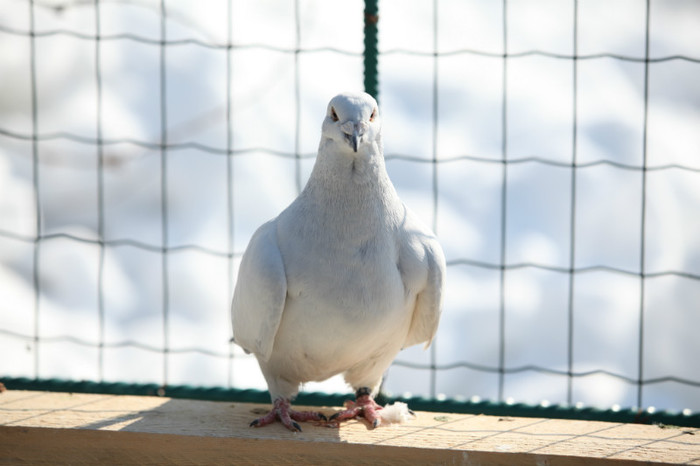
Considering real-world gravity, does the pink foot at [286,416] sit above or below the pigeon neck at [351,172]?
below

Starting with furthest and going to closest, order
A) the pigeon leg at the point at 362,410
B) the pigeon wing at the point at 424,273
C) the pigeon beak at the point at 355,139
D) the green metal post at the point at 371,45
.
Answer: the green metal post at the point at 371,45
the pigeon leg at the point at 362,410
the pigeon wing at the point at 424,273
the pigeon beak at the point at 355,139

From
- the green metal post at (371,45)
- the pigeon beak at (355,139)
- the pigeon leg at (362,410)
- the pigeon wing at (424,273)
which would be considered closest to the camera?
the pigeon beak at (355,139)

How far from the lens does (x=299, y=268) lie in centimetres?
317

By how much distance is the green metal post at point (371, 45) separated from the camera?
3.93 metres

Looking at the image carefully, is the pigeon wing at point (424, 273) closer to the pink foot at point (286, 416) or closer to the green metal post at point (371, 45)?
the pink foot at point (286, 416)

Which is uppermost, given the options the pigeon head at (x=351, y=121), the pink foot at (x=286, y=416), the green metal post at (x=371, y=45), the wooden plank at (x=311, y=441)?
the green metal post at (x=371, y=45)

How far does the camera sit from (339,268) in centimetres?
315

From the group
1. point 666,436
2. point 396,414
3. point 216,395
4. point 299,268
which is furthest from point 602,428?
point 216,395

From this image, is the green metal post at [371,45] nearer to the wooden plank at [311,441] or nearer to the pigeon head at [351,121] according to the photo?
the pigeon head at [351,121]

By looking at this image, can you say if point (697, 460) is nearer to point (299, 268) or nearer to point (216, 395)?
point (299, 268)

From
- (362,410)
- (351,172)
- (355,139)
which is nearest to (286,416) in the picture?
(362,410)

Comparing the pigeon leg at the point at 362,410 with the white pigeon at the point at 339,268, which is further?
the pigeon leg at the point at 362,410

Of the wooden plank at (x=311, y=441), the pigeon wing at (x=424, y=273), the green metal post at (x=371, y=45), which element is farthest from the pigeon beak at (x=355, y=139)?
the wooden plank at (x=311, y=441)

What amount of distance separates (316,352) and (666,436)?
1.48 meters
